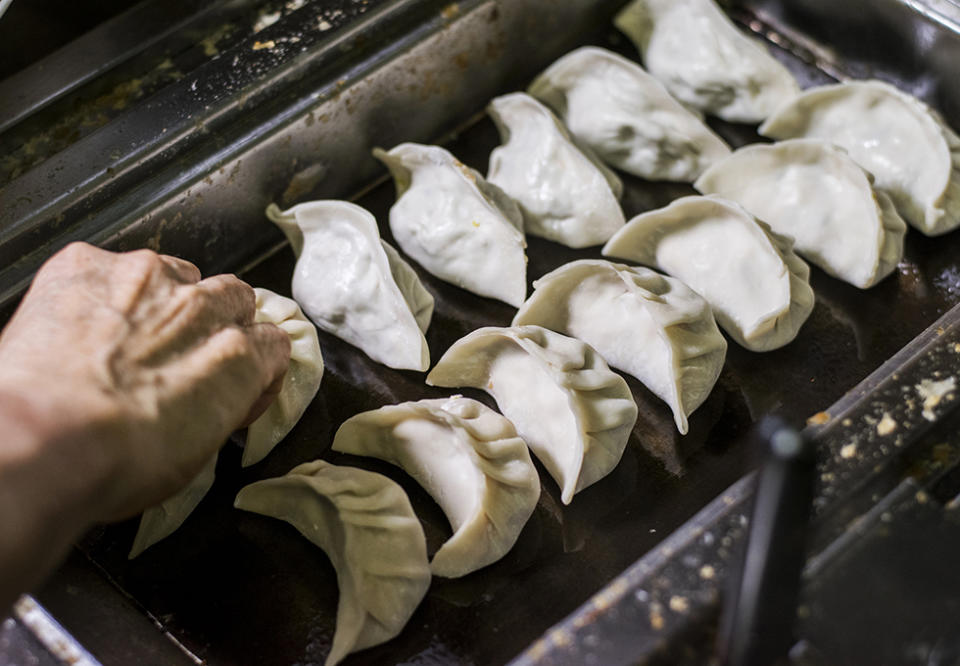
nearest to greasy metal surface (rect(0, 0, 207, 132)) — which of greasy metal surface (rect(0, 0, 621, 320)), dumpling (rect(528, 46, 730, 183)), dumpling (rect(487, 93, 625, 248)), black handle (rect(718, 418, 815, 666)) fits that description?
greasy metal surface (rect(0, 0, 621, 320))

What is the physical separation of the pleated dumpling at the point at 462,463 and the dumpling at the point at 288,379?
105 mm

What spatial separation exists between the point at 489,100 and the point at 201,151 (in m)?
0.76

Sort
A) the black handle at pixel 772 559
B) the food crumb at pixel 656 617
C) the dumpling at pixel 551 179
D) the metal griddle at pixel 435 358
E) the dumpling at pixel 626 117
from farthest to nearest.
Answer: the dumpling at pixel 626 117
the dumpling at pixel 551 179
the metal griddle at pixel 435 358
the food crumb at pixel 656 617
the black handle at pixel 772 559

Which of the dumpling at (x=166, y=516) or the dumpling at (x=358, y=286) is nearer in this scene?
the dumpling at (x=166, y=516)

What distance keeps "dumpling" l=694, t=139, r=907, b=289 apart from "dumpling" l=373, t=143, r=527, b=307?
0.48 m

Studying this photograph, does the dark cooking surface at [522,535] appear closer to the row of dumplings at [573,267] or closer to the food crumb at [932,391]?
the row of dumplings at [573,267]

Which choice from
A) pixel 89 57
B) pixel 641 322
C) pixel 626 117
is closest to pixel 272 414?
pixel 641 322

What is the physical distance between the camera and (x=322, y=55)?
191cm

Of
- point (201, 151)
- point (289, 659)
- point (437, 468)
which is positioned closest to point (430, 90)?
point (201, 151)

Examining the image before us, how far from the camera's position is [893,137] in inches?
84.4

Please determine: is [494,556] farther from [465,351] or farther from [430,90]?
[430,90]

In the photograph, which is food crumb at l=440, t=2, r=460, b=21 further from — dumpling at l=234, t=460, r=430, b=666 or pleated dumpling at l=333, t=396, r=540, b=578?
dumpling at l=234, t=460, r=430, b=666

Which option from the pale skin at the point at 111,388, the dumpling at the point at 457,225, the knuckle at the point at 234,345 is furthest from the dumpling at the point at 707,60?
the knuckle at the point at 234,345

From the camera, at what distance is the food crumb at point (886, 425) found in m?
1.34
